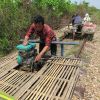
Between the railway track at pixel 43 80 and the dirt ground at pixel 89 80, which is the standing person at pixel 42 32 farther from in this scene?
the dirt ground at pixel 89 80

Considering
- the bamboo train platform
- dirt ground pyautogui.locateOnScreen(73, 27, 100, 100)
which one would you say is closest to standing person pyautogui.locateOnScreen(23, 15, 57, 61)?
the bamboo train platform

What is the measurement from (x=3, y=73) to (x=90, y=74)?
351cm

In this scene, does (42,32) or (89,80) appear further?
(89,80)

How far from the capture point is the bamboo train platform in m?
5.85

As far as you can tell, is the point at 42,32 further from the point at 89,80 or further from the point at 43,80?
the point at 89,80

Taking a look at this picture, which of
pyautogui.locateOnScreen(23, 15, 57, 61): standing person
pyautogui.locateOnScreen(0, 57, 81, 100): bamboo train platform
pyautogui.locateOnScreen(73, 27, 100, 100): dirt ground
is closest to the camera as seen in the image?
pyautogui.locateOnScreen(0, 57, 81, 100): bamboo train platform

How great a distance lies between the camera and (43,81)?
6695mm

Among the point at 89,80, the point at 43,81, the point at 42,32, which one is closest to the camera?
the point at 43,81

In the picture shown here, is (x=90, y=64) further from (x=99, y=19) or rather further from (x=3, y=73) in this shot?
(x=99, y=19)

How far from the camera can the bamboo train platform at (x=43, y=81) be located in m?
5.85

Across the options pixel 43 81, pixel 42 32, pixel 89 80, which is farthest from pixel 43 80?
pixel 89 80

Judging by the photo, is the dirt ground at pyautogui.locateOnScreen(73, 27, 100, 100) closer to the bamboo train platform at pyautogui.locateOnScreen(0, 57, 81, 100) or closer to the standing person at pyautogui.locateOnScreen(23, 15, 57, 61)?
the bamboo train platform at pyautogui.locateOnScreen(0, 57, 81, 100)

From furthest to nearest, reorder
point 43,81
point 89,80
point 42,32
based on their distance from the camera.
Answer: point 89,80 → point 42,32 → point 43,81

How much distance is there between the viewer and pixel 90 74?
31.4 ft
